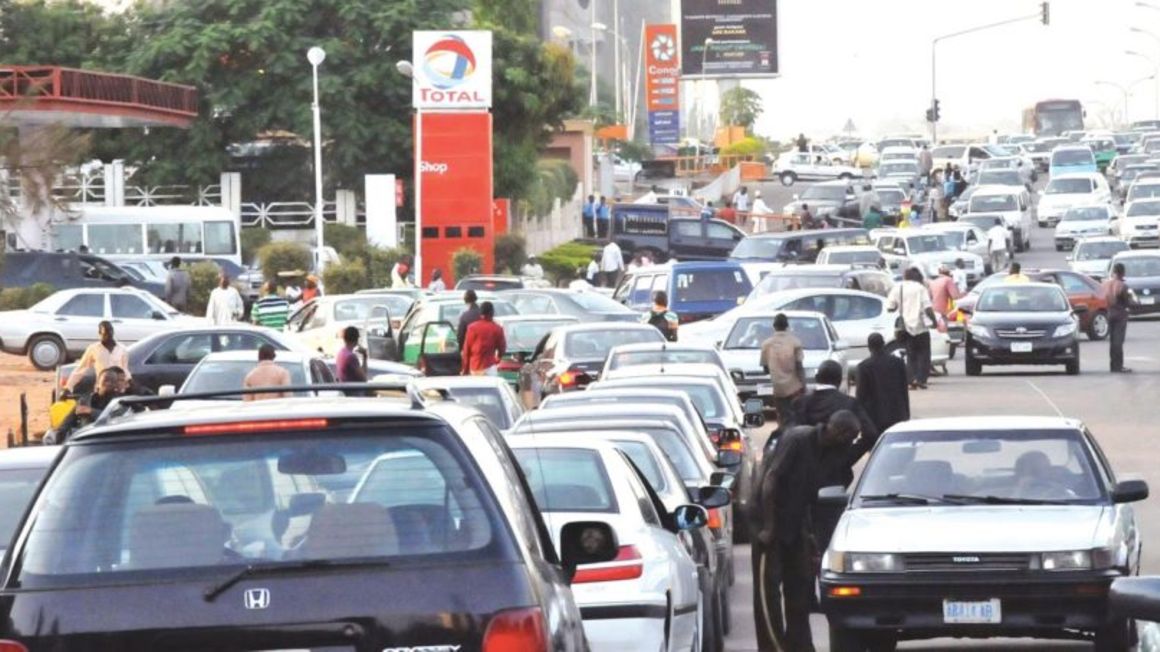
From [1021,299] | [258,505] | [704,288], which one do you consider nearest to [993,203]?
[704,288]

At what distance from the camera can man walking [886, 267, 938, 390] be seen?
3569cm

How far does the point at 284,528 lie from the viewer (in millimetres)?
6555

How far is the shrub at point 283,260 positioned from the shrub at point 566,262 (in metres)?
12.1

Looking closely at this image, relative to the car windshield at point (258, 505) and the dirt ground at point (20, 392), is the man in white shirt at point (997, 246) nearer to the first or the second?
the dirt ground at point (20, 392)

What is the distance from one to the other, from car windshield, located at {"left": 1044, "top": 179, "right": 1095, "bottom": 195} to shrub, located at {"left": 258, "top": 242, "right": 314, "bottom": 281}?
31508 millimetres

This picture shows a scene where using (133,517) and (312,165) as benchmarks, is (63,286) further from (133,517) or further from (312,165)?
(133,517)

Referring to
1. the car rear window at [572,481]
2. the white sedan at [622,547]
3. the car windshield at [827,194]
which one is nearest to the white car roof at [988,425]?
the white sedan at [622,547]

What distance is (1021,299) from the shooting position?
129 ft

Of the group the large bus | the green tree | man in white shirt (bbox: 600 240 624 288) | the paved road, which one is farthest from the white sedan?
the green tree

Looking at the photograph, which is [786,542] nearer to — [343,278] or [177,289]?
[177,289]

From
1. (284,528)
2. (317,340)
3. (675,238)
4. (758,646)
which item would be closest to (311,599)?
(284,528)

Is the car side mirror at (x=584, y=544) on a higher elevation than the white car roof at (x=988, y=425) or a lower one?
higher

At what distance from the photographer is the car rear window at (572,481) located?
39.9ft

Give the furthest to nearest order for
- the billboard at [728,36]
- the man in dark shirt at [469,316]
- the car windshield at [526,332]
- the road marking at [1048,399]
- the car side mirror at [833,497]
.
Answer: the billboard at [728,36] → the car windshield at [526,332] → the road marking at [1048,399] → the man in dark shirt at [469,316] → the car side mirror at [833,497]
